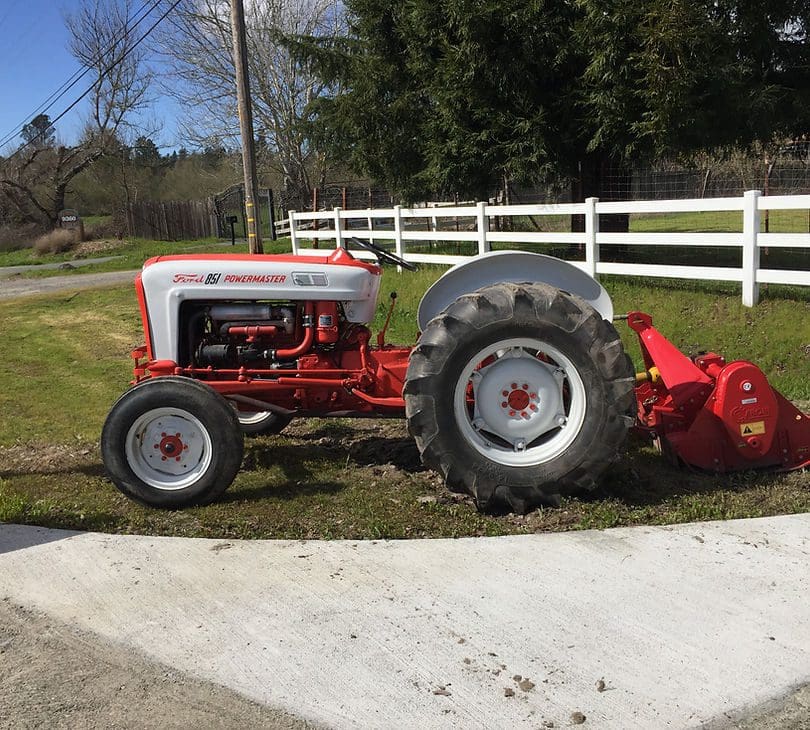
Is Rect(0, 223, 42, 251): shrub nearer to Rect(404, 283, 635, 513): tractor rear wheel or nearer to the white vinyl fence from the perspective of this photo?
the white vinyl fence

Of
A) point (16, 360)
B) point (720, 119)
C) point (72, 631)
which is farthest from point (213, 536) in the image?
point (720, 119)

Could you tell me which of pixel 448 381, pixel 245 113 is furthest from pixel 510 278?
pixel 245 113

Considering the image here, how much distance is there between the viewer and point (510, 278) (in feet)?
15.4

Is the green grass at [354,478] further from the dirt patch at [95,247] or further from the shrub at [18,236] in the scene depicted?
the shrub at [18,236]

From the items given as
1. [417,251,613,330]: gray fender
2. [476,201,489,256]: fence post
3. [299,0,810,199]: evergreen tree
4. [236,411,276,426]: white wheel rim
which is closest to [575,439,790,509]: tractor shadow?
[417,251,613,330]: gray fender

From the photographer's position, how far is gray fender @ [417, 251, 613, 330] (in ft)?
15.4

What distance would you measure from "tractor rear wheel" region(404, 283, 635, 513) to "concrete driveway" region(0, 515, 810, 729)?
1.22 ft

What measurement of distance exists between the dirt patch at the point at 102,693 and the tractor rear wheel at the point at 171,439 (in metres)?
1.32

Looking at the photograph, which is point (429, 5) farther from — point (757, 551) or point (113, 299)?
point (757, 551)

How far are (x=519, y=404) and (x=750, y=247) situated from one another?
191 inches

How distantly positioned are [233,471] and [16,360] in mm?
6548

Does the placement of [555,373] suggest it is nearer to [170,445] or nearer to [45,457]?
[170,445]

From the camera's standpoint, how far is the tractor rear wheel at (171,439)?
442cm

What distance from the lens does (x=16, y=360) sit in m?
9.81
